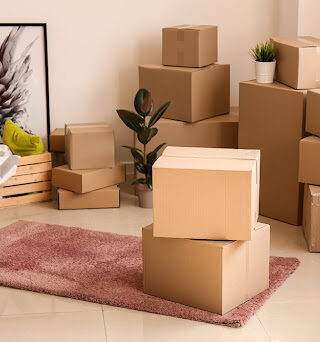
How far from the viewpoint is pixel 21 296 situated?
117 inches

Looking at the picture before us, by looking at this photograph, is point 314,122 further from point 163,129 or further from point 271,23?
point 271,23

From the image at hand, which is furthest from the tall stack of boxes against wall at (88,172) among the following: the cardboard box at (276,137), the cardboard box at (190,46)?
the cardboard box at (276,137)

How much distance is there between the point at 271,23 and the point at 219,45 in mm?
378

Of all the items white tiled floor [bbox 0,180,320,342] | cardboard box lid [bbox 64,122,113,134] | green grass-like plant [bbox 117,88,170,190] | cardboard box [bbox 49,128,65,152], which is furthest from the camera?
cardboard box [bbox 49,128,65,152]

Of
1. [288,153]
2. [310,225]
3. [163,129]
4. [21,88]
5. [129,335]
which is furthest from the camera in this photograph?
[21,88]

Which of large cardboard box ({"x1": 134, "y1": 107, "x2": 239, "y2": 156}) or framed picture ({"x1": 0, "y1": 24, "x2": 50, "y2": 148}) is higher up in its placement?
framed picture ({"x1": 0, "y1": 24, "x2": 50, "y2": 148})

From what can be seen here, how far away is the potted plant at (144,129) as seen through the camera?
4.03m

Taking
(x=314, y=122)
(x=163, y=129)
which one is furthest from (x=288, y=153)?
(x=163, y=129)

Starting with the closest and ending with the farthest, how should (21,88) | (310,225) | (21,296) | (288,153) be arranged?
(21,296), (310,225), (288,153), (21,88)

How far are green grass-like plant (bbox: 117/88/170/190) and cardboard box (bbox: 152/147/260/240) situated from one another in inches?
50.9

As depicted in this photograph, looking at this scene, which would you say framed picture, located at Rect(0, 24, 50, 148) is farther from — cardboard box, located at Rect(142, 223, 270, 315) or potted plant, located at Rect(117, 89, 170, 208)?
cardboard box, located at Rect(142, 223, 270, 315)

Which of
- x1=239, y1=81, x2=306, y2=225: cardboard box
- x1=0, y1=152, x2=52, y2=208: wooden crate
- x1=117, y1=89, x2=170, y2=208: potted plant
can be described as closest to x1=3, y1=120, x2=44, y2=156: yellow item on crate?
x1=0, y1=152, x2=52, y2=208: wooden crate

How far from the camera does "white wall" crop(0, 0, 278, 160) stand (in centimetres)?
457

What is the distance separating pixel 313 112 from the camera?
3.53m
